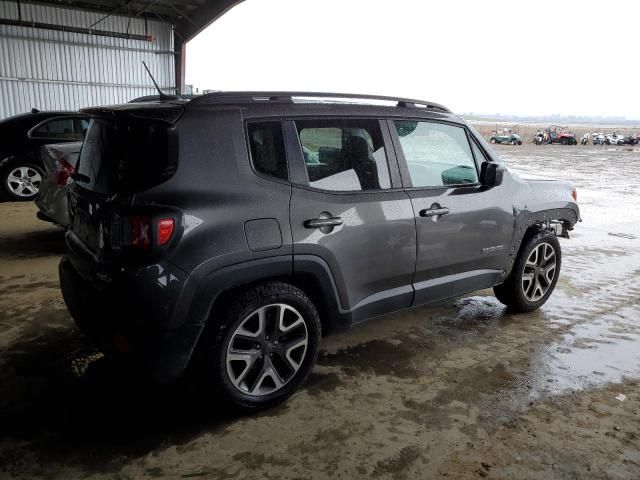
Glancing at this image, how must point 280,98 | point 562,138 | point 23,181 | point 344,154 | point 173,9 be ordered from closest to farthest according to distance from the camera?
point 280,98
point 344,154
point 23,181
point 173,9
point 562,138

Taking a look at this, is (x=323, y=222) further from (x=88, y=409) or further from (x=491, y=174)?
(x=88, y=409)

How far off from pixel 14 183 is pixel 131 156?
742cm

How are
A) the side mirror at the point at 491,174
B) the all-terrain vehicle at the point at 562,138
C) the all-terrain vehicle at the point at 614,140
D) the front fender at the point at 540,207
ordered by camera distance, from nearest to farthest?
the side mirror at the point at 491,174 → the front fender at the point at 540,207 → the all-terrain vehicle at the point at 562,138 → the all-terrain vehicle at the point at 614,140

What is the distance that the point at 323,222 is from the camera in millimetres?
2893

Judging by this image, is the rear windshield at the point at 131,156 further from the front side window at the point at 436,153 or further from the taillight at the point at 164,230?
the front side window at the point at 436,153

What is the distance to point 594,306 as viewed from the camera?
476cm

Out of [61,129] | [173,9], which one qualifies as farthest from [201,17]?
[61,129]

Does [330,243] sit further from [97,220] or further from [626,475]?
[626,475]

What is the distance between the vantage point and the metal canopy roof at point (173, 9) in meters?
15.0

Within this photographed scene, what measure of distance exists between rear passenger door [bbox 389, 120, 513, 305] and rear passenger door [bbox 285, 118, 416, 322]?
0.40 ft

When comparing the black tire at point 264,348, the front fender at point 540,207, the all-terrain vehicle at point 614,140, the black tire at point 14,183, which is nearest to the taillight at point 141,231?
the black tire at point 264,348

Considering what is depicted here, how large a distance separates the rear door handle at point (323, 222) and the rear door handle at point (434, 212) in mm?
718

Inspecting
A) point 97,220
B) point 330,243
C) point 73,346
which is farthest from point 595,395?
point 73,346

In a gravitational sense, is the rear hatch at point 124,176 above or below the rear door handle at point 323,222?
above
